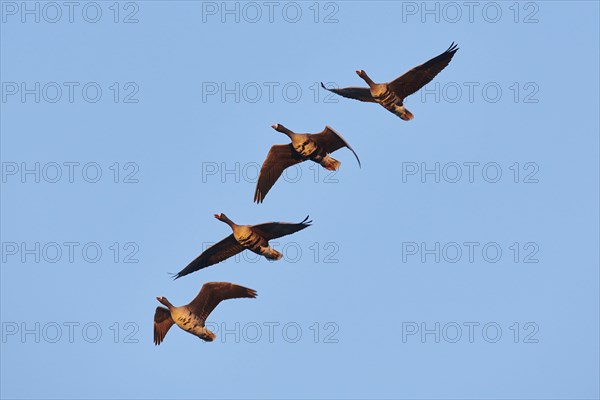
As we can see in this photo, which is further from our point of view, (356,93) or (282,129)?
(356,93)

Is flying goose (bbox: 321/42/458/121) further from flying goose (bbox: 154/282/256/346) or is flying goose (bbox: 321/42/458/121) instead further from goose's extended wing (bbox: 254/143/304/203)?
flying goose (bbox: 154/282/256/346)

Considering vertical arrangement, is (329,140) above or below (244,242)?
above

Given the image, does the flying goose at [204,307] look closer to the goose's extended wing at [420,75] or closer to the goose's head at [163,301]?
the goose's head at [163,301]

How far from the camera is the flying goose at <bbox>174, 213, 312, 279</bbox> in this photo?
41781 mm

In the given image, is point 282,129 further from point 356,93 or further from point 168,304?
point 168,304

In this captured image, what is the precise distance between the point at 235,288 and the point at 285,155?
5.24m

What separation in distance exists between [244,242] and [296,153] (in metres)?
3.92

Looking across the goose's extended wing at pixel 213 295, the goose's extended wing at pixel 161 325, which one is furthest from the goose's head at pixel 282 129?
the goose's extended wing at pixel 161 325

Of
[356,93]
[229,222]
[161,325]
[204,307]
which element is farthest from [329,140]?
[161,325]

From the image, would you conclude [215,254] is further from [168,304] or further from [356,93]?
[356,93]

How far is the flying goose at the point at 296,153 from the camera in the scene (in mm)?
43469

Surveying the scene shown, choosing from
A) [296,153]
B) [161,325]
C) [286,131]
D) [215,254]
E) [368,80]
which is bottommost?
[161,325]

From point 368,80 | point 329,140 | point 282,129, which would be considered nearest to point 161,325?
point 282,129

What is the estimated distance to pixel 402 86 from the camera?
44125 mm
